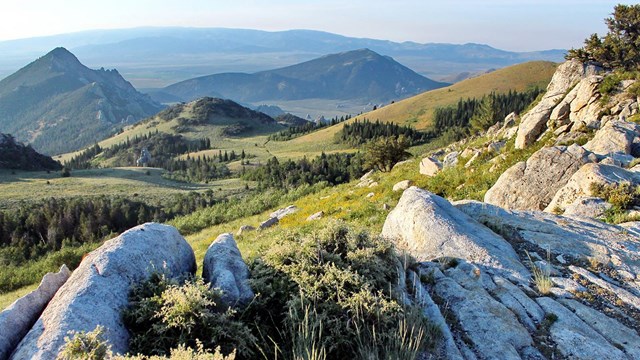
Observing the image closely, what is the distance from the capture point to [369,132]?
145m

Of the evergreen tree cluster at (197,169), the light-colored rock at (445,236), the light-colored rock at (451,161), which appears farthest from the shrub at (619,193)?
the evergreen tree cluster at (197,169)

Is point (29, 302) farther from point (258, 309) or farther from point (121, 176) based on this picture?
point (121, 176)

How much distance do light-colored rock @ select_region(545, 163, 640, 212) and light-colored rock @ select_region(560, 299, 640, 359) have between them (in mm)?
7737

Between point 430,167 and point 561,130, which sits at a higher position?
point 561,130

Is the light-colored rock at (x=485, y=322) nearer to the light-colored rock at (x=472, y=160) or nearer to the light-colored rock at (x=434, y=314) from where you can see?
the light-colored rock at (x=434, y=314)

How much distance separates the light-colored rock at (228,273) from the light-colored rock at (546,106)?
2435cm

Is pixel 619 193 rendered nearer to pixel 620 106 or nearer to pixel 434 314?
pixel 434 314

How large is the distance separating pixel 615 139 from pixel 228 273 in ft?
71.0

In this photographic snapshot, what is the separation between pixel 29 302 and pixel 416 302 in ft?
22.6

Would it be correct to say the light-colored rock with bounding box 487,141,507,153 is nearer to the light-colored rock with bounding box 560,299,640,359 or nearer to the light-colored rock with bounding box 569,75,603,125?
the light-colored rock with bounding box 569,75,603,125

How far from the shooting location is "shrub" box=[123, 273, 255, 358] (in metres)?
6.14

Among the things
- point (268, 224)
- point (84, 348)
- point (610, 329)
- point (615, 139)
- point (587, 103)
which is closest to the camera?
point (84, 348)

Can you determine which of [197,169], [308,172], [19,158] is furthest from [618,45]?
[19,158]

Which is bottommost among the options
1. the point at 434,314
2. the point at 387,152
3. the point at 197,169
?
the point at 197,169
